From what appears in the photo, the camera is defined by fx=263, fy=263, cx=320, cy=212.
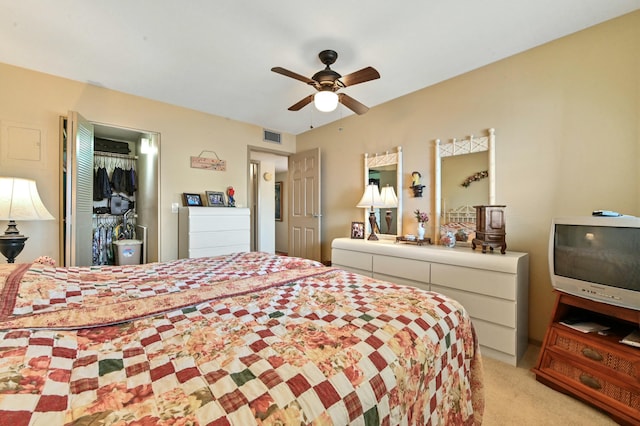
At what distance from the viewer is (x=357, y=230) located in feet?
11.6

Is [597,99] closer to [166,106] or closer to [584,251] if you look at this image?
[584,251]

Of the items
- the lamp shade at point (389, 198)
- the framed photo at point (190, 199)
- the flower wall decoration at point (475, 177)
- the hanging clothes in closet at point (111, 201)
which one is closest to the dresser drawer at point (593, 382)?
the flower wall decoration at point (475, 177)

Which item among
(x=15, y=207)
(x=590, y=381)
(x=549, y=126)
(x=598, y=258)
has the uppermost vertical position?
(x=549, y=126)

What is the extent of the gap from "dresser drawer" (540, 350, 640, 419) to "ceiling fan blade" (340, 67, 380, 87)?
2344 millimetres

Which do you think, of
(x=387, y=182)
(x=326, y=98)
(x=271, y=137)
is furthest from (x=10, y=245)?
(x=387, y=182)

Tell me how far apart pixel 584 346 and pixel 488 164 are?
158 cm

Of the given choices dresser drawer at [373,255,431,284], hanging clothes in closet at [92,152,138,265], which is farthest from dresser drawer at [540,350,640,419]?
hanging clothes in closet at [92,152,138,265]

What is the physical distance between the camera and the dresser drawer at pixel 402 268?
2520mm

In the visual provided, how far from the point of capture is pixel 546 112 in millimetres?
2238

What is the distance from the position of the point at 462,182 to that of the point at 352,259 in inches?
57.6

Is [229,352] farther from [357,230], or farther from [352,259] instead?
[357,230]

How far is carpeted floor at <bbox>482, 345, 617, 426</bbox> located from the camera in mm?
1511

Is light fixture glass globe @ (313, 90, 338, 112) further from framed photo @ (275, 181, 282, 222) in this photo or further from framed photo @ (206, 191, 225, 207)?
framed photo @ (275, 181, 282, 222)

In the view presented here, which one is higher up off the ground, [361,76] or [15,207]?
[361,76]
